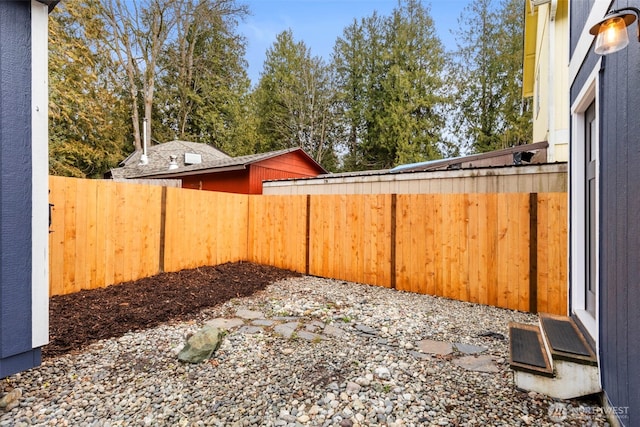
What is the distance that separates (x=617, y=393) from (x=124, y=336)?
3.68 m

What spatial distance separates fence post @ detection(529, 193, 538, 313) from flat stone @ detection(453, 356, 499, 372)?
5.56 feet

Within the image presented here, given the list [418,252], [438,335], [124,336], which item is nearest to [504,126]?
[418,252]

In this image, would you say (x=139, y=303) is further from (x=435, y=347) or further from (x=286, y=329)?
(x=435, y=347)

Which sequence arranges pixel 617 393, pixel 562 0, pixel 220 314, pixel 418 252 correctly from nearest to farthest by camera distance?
pixel 617 393 < pixel 220 314 < pixel 418 252 < pixel 562 0

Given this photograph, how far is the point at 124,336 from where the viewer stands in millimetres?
3000

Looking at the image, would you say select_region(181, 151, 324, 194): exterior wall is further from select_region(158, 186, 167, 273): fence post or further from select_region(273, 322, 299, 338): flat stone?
select_region(273, 322, 299, 338): flat stone

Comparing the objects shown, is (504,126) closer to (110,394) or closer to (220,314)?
(220,314)

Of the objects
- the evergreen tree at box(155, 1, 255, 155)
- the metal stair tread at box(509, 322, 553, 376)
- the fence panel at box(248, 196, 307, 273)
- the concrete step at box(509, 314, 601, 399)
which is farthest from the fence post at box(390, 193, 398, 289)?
the evergreen tree at box(155, 1, 255, 155)

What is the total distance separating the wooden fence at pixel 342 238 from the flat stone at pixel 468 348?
1.50 metres

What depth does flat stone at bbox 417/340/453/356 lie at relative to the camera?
9.20 ft

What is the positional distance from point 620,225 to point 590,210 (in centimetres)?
115

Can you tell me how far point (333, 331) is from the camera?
3254 millimetres

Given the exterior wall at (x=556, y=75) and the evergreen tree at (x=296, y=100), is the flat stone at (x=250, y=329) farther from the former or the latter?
the evergreen tree at (x=296, y=100)

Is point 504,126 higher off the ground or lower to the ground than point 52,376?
higher
